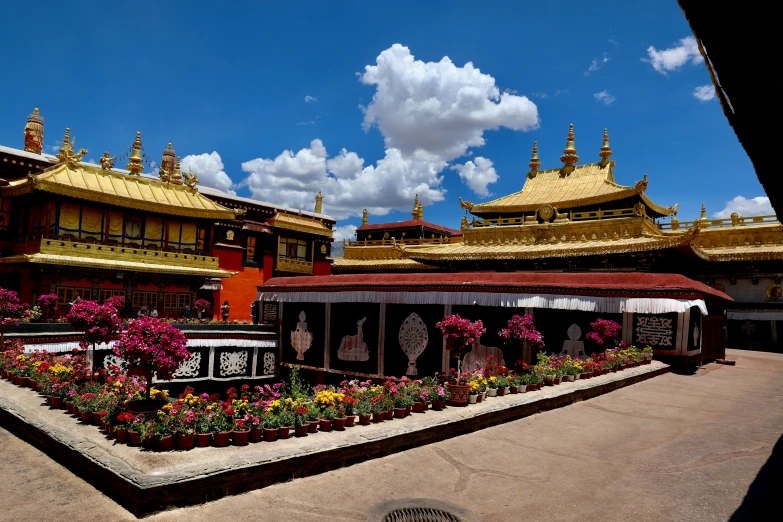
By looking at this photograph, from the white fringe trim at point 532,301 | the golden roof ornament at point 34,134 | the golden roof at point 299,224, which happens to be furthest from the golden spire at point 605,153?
the golden roof ornament at point 34,134

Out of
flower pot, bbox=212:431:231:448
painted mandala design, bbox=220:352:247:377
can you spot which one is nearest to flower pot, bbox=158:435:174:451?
flower pot, bbox=212:431:231:448

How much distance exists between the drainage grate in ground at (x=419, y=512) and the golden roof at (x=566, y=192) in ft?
78.5

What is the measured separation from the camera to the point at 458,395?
9.86 metres

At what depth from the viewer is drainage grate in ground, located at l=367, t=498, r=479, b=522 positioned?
535 centimetres

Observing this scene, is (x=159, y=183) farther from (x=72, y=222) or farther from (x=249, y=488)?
(x=249, y=488)

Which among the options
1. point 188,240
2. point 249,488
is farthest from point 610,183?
point 249,488

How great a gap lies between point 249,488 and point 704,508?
544 cm

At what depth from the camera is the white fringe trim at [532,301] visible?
15.3m

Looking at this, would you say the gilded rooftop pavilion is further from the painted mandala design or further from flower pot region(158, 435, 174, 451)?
flower pot region(158, 435, 174, 451)

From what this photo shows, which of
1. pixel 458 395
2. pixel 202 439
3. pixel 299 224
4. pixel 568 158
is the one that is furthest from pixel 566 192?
pixel 202 439

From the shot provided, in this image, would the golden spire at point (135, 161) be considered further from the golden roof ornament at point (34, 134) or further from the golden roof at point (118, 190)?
the golden roof ornament at point (34, 134)

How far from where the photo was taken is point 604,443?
8375 mm

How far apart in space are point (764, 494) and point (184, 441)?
Answer: 750cm

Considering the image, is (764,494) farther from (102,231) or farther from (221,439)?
(102,231)
